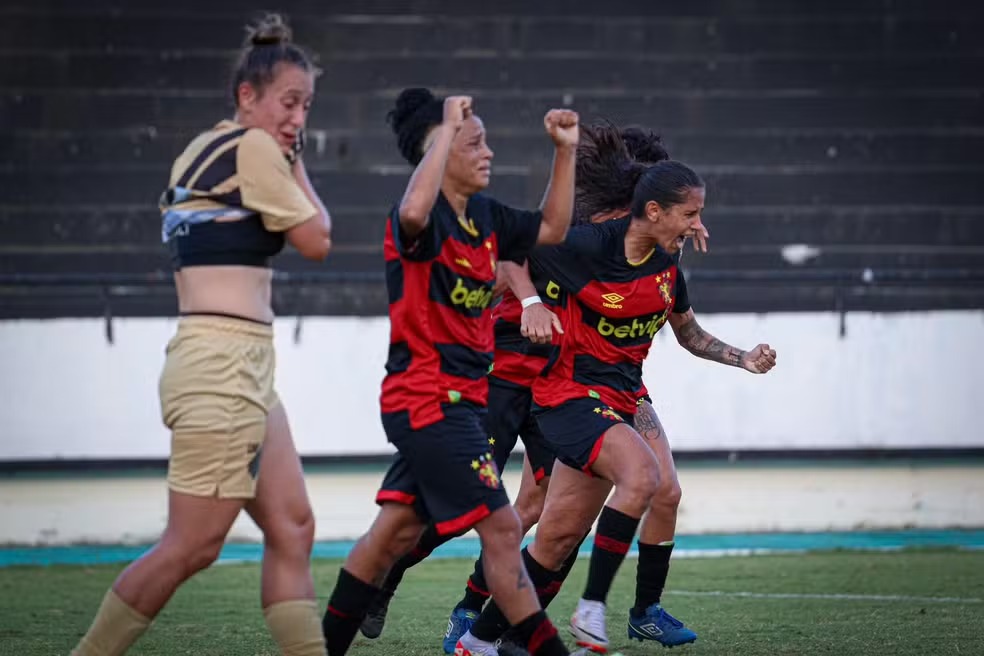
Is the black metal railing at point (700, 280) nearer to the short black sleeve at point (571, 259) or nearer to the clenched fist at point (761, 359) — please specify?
the clenched fist at point (761, 359)

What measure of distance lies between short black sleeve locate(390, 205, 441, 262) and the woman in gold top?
1.17 feet

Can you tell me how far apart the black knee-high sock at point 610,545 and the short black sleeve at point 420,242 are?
146 centimetres

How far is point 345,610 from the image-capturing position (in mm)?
4477

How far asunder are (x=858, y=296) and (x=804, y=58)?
6.05 feet

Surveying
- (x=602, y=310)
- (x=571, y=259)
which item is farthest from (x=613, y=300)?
(x=571, y=259)

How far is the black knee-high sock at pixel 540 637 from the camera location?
4172 mm

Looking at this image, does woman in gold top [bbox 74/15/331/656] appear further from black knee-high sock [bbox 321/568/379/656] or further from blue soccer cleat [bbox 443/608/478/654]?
blue soccer cleat [bbox 443/608/478/654]

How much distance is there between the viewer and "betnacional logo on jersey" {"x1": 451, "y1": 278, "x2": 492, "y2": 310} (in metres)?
4.31

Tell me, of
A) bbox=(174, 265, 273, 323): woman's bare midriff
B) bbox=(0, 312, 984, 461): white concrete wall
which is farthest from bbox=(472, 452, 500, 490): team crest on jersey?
bbox=(0, 312, 984, 461): white concrete wall

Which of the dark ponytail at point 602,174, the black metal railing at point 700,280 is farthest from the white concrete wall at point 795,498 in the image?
the dark ponytail at point 602,174

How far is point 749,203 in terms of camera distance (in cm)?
1120

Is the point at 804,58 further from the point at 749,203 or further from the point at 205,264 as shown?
the point at 205,264

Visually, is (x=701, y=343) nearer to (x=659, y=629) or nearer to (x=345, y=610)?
(x=659, y=629)

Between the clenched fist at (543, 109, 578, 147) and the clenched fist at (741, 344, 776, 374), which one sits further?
the clenched fist at (741, 344, 776, 374)
